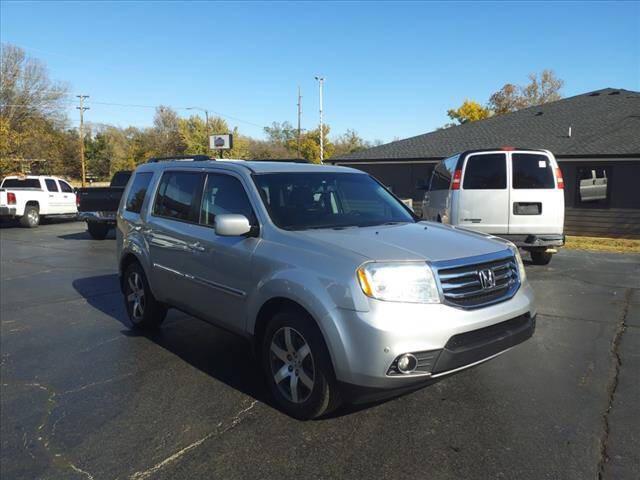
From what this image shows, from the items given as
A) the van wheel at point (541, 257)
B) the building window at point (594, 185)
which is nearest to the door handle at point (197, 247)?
the van wheel at point (541, 257)

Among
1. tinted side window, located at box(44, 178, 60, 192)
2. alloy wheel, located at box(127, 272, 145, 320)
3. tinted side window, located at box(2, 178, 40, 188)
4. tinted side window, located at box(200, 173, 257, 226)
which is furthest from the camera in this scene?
tinted side window, located at box(44, 178, 60, 192)

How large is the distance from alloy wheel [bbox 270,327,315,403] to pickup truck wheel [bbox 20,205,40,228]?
18373 mm

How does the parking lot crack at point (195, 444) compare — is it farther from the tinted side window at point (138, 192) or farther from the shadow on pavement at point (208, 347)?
the tinted side window at point (138, 192)

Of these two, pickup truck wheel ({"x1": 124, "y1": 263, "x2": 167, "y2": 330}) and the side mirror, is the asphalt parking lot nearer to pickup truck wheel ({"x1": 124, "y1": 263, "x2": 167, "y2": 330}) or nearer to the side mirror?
pickup truck wheel ({"x1": 124, "y1": 263, "x2": 167, "y2": 330})

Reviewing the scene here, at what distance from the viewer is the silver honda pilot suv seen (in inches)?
121

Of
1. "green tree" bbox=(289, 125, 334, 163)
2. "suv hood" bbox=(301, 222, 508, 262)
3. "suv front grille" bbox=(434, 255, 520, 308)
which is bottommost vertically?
"suv front grille" bbox=(434, 255, 520, 308)

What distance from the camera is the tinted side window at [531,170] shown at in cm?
881

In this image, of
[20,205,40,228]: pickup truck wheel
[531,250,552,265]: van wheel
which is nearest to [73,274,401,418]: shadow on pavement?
[531,250,552,265]: van wheel

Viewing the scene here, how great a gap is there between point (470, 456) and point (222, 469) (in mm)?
1461

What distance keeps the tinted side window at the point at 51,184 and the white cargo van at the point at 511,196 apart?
55.4 feet

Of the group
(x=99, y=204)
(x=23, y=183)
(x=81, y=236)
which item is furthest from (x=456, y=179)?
(x=23, y=183)

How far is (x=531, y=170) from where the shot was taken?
888 cm

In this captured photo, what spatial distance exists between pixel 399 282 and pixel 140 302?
354 centimetres

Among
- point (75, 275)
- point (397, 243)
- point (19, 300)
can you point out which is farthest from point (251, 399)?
point (75, 275)
